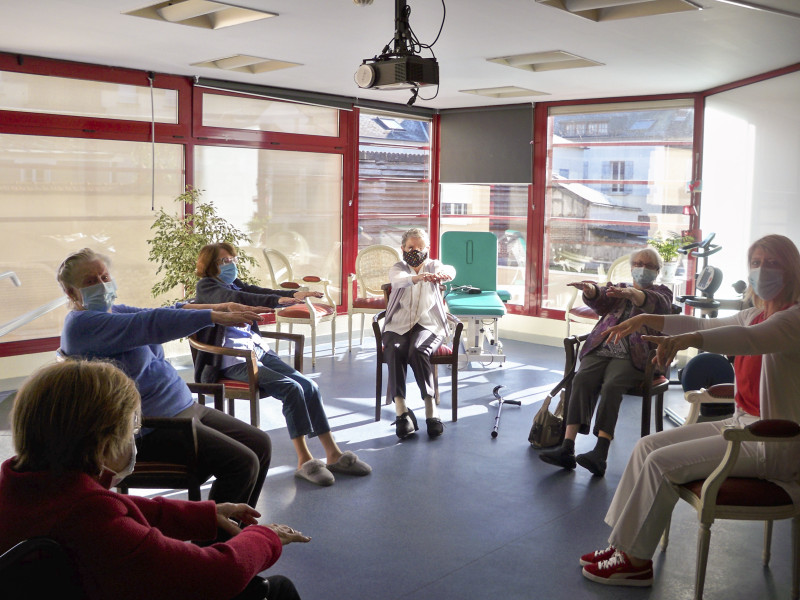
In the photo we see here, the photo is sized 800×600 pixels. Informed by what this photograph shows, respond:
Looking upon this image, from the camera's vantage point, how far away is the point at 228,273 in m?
4.64

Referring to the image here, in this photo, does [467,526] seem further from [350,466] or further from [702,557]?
[702,557]

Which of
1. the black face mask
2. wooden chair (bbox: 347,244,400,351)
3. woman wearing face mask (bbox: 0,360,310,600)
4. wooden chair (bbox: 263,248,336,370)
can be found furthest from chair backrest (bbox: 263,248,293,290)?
woman wearing face mask (bbox: 0,360,310,600)

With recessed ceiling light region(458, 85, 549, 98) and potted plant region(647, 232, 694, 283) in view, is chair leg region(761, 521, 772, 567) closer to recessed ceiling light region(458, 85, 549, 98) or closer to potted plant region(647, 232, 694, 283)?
potted plant region(647, 232, 694, 283)

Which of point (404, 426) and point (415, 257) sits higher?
point (415, 257)

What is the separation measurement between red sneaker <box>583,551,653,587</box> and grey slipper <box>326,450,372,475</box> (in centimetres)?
157

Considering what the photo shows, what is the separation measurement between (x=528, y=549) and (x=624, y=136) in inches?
233

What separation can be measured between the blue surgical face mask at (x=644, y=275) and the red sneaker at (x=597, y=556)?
191 cm

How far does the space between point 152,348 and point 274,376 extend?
3.60ft

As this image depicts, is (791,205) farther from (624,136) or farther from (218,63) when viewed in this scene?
(218,63)

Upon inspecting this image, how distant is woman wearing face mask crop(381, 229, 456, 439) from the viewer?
17.2ft

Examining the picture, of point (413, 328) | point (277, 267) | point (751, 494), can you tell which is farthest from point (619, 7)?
point (277, 267)

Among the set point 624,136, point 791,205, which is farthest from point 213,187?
point 791,205

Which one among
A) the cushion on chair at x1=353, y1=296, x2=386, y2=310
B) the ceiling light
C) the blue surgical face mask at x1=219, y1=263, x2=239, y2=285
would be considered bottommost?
the cushion on chair at x1=353, y1=296, x2=386, y2=310

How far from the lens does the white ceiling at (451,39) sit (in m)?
4.54
